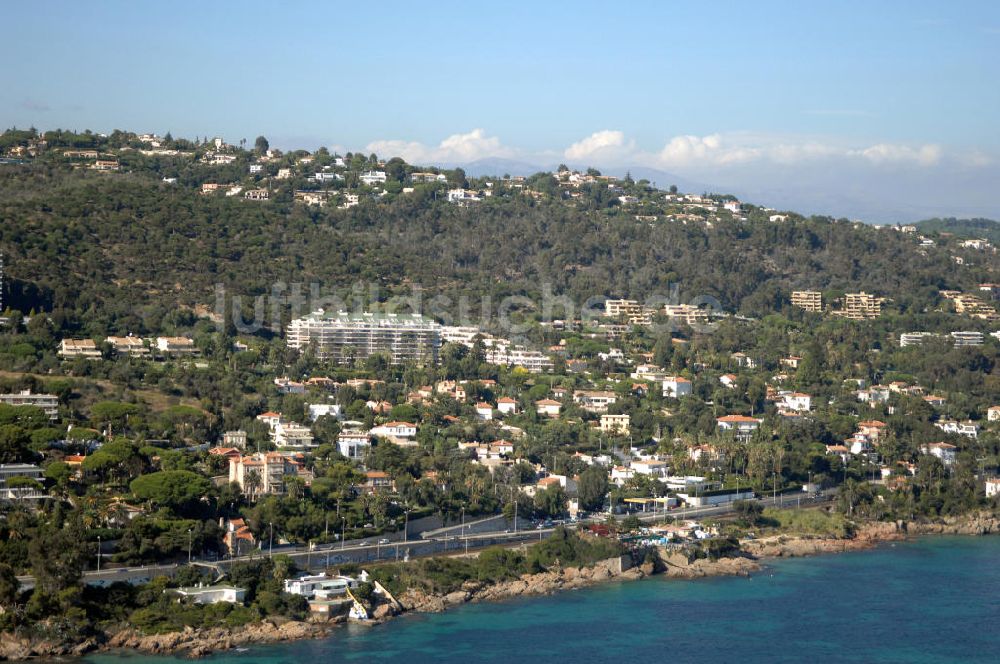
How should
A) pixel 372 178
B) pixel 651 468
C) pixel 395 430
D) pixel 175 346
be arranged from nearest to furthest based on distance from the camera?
pixel 651 468, pixel 395 430, pixel 175 346, pixel 372 178

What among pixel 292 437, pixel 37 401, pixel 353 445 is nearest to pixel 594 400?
pixel 353 445

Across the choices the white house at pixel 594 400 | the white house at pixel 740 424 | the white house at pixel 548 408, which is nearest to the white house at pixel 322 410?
the white house at pixel 548 408

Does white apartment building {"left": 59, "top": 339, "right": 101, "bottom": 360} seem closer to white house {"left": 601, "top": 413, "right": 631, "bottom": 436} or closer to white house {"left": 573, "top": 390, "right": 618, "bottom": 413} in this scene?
white house {"left": 573, "top": 390, "right": 618, "bottom": 413}

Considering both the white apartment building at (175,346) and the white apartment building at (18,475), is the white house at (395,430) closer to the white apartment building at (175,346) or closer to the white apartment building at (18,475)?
the white apartment building at (175,346)

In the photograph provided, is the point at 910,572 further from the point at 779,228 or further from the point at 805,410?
the point at 779,228

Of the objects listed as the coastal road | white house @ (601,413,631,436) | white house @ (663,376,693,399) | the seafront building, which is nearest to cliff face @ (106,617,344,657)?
the coastal road

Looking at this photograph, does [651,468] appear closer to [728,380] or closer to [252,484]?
[728,380]

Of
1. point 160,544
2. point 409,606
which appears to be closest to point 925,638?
point 409,606
